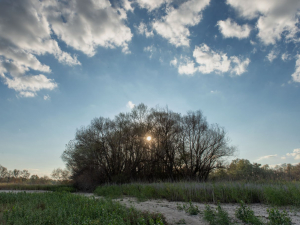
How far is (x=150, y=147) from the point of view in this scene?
32.7m

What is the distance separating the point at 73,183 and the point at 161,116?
705 inches

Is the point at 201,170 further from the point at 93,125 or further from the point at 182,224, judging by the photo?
the point at 182,224

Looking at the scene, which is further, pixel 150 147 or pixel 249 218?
pixel 150 147

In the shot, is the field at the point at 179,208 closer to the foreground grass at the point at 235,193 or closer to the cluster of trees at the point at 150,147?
the foreground grass at the point at 235,193

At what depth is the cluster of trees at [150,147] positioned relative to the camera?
101 ft

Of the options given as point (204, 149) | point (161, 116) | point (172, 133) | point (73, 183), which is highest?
point (161, 116)

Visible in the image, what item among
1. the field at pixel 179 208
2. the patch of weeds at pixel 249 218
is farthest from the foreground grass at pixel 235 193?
the patch of weeds at pixel 249 218

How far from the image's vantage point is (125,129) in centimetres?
3266

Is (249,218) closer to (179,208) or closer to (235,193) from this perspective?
(179,208)

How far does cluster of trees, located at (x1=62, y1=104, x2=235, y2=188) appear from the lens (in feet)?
101

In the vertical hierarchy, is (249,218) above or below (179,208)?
above

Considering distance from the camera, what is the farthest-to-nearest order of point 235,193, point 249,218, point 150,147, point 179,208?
point 150,147
point 235,193
point 179,208
point 249,218

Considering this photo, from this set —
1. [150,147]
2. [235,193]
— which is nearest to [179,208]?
[235,193]

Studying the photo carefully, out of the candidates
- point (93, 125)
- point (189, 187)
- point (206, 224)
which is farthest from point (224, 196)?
point (93, 125)
